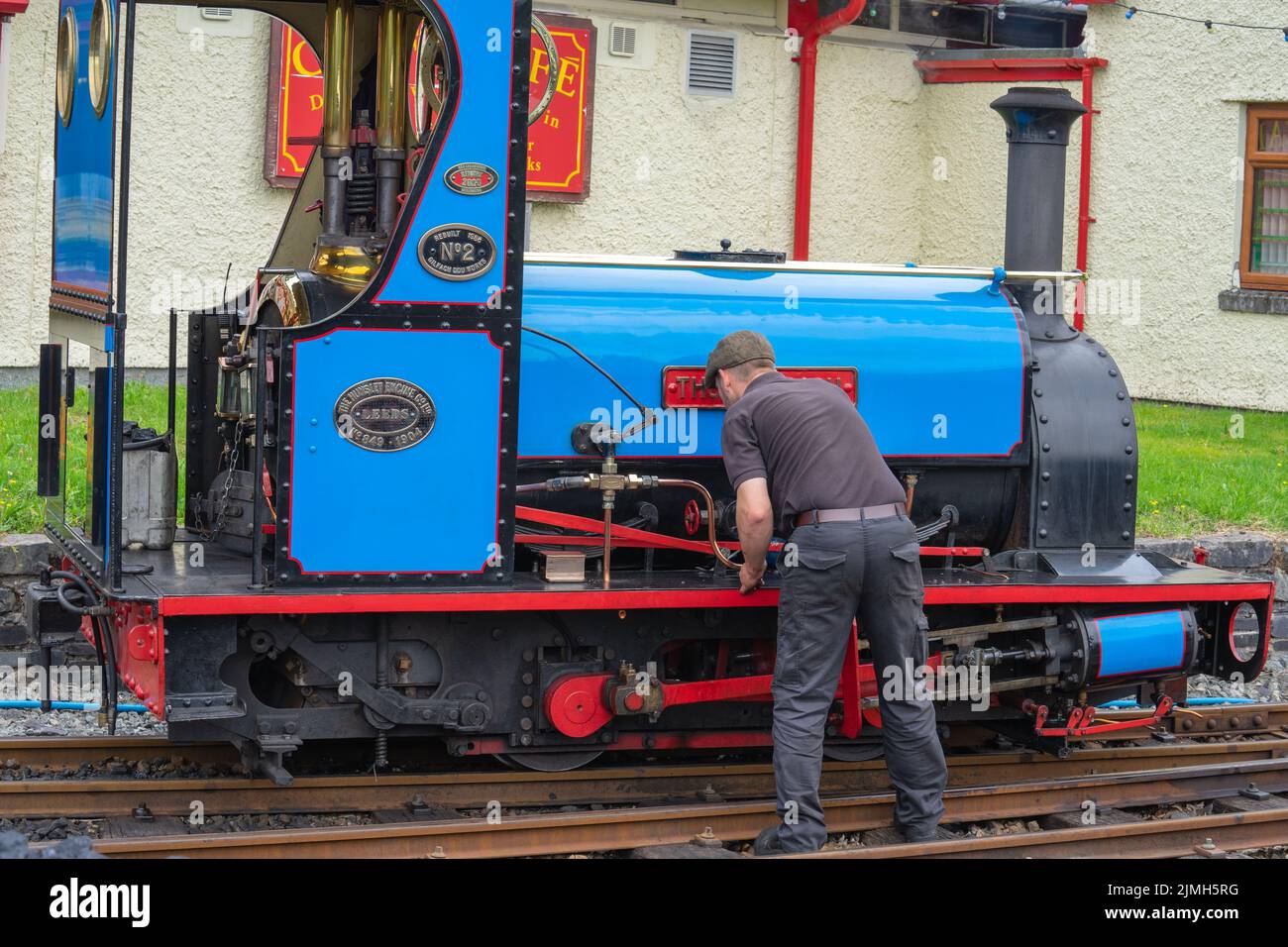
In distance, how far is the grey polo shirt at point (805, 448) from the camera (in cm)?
513

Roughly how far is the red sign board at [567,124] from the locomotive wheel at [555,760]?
7.26m

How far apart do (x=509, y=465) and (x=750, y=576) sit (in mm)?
909

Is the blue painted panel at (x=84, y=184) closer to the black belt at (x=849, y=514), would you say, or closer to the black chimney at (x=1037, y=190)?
the black belt at (x=849, y=514)

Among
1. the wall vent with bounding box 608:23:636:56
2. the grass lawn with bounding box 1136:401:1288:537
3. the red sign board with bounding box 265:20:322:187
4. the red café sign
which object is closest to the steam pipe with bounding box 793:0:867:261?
the wall vent with bounding box 608:23:636:56

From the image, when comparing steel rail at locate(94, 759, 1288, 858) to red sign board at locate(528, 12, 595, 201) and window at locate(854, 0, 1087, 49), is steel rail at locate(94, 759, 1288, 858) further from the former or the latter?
window at locate(854, 0, 1087, 49)

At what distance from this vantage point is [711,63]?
1284 centimetres

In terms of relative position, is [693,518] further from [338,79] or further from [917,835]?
[338,79]

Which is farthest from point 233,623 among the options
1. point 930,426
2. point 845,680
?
point 930,426

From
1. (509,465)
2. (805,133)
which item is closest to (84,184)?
(509,465)

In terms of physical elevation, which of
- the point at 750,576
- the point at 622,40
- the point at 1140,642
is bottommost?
the point at 1140,642

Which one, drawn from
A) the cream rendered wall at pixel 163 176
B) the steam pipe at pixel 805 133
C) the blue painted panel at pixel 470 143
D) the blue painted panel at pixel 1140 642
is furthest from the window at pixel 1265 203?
the blue painted panel at pixel 470 143

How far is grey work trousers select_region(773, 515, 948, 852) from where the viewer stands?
508cm

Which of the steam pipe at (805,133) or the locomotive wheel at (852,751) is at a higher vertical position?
the steam pipe at (805,133)

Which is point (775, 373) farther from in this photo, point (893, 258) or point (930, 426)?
point (893, 258)
